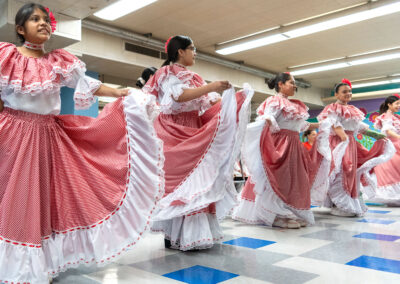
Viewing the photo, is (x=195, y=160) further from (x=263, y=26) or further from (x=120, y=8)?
(x=263, y=26)

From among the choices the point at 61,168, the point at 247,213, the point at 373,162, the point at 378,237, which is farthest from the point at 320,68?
the point at 61,168

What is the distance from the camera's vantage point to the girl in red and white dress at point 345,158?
3.85 meters

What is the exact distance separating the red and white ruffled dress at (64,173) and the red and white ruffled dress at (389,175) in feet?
13.1

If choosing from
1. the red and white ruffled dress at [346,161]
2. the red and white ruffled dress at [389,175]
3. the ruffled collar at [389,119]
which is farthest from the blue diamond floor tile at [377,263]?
the ruffled collar at [389,119]

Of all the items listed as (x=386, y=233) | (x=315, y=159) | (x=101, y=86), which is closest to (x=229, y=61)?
(x=315, y=159)

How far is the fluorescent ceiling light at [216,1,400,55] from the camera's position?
251 inches

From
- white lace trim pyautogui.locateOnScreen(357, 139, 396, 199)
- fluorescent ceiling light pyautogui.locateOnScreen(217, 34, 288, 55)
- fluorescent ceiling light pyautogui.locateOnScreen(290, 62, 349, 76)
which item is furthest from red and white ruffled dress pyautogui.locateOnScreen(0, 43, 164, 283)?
fluorescent ceiling light pyautogui.locateOnScreen(290, 62, 349, 76)

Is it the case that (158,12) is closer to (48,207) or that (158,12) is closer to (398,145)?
(398,145)

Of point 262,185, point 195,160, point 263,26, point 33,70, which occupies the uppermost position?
point 263,26

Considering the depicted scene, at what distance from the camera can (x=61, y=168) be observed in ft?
5.82

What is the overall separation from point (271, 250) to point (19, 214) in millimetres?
1526

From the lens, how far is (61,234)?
5.59 ft

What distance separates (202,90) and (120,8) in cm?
446

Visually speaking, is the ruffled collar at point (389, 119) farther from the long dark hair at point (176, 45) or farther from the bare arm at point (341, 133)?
the long dark hair at point (176, 45)
